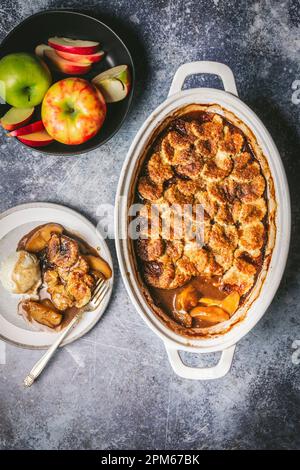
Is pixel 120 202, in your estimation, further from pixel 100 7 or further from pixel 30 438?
pixel 30 438

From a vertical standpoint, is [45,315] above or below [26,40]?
below

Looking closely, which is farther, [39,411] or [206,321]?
[39,411]

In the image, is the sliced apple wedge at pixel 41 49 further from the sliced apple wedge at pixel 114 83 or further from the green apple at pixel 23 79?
the sliced apple wedge at pixel 114 83

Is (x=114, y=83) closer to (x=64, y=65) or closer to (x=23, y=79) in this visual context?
(x=64, y=65)

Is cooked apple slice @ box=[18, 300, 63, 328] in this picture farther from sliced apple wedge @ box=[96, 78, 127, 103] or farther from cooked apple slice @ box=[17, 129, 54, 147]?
sliced apple wedge @ box=[96, 78, 127, 103]

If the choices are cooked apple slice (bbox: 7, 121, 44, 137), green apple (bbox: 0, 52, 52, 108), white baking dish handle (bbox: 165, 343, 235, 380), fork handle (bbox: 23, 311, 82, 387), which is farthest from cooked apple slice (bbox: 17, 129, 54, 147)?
white baking dish handle (bbox: 165, 343, 235, 380)

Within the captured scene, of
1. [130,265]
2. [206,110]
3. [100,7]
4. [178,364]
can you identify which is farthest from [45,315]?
[100,7]

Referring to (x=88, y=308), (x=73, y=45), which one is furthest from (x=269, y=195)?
(x=73, y=45)
